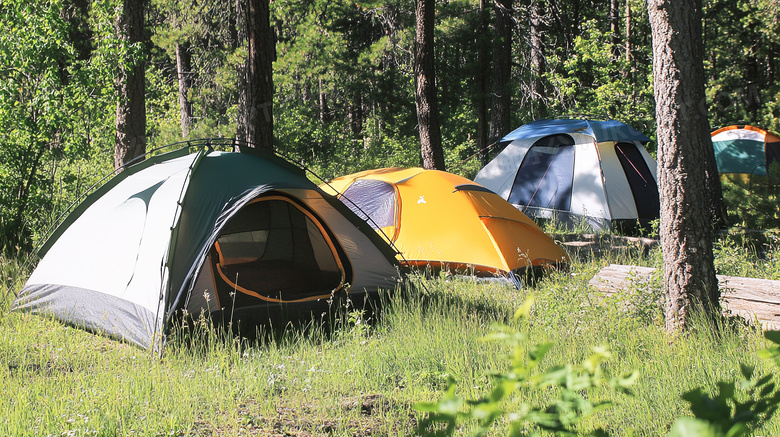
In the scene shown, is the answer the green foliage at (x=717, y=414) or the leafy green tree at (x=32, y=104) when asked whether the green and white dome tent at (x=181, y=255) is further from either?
the green foliage at (x=717, y=414)

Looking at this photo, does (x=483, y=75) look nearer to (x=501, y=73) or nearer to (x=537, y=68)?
(x=537, y=68)

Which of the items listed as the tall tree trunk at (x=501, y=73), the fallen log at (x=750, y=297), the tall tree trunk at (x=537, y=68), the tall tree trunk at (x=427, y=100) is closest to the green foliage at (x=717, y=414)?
the fallen log at (x=750, y=297)

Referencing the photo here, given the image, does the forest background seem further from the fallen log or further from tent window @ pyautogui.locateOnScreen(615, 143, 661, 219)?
the fallen log

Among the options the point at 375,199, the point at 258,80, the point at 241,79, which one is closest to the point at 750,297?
the point at 375,199

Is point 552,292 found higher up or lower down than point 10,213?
lower down

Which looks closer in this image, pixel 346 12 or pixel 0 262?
pixel 0 262

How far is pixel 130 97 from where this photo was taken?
8.01 m

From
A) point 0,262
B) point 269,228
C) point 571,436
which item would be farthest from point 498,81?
point 571,436

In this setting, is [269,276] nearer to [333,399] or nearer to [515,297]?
[515,297]

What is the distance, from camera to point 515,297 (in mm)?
5539

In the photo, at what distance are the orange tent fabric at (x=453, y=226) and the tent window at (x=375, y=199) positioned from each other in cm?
1

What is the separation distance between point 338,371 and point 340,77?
13.2 meters

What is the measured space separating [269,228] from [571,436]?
580 centimetres

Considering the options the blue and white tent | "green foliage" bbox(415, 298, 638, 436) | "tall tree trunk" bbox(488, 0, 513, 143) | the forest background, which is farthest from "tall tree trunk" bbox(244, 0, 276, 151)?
"green foliage" bbox(415, 298, 638, 436)
